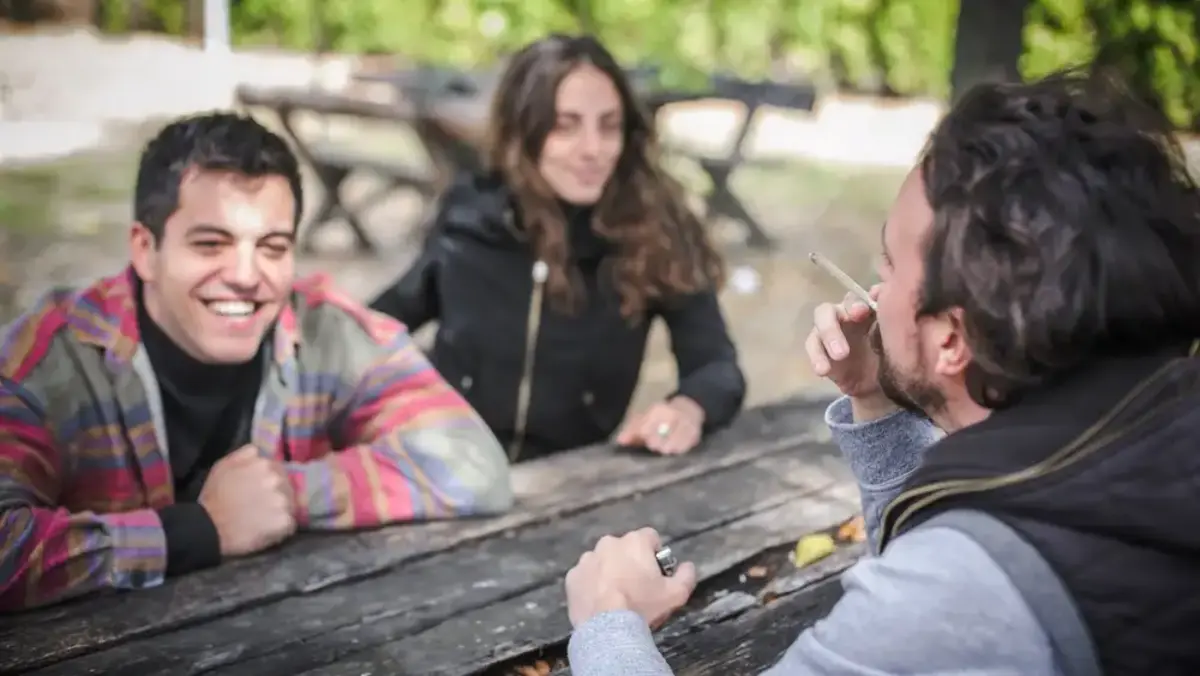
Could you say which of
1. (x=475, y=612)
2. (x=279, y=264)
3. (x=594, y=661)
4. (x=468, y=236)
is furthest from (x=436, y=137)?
(x=594, y=661)

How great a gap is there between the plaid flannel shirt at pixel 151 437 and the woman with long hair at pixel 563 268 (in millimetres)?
494

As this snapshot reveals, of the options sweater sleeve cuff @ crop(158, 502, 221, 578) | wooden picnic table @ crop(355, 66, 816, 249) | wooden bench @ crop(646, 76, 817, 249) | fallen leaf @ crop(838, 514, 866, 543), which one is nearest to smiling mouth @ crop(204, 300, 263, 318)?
sweater sleeve cuff @ crop(158, 502, 221, 578)

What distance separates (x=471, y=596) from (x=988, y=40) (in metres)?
1.82

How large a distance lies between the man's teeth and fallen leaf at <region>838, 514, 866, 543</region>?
0.86 m

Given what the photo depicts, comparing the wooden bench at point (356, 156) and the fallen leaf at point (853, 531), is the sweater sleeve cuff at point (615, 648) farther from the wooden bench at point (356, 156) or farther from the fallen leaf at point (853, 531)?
the wooden bench at point (356, 156)

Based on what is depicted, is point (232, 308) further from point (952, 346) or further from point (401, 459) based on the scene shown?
point (952, 346)

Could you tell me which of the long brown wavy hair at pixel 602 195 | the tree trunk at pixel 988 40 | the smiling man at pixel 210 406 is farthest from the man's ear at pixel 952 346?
the tree trunk at pixel 988 40

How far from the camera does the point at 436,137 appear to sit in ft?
9.21

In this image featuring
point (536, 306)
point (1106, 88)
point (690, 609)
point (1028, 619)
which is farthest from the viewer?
point (536, 306)

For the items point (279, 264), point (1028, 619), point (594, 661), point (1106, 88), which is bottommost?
point (594, 661)

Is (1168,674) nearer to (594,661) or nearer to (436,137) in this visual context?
(594,661)

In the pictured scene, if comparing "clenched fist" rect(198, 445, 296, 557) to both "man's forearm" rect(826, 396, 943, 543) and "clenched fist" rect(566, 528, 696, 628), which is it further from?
"man's forearm" rect(826, 396, 943, 543)

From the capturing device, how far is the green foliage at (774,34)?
8.14ft

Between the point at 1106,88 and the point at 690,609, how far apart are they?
74 centimetres
